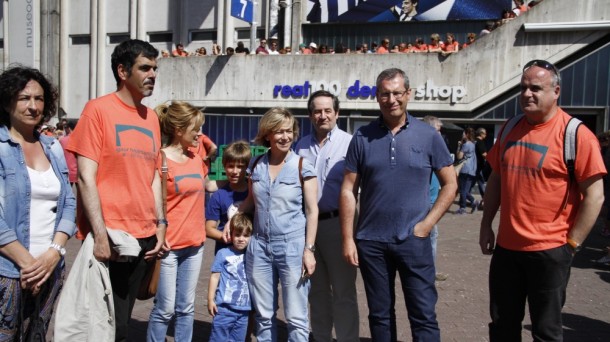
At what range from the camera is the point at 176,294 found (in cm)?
430

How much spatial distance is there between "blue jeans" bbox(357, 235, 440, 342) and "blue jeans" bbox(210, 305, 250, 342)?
1.01 m

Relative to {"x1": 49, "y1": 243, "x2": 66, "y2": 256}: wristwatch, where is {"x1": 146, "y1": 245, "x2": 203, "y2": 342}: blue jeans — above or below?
below

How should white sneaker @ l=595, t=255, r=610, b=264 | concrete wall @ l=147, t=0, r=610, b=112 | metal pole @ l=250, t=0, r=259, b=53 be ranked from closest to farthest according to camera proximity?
1. white sneaker @ l=595, t=255, r=610, b=264
2. concrete wall @ l=147, t=0, r=610, b=112
3. metal pole @ l=250, t=0, r=259, b=53

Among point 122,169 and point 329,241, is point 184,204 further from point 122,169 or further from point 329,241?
point 329,241

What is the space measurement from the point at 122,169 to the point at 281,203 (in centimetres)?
115

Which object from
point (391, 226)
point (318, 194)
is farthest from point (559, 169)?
point (318, 194)

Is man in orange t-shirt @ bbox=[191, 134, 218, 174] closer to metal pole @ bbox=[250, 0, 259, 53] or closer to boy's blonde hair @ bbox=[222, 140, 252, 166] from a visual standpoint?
boy's blonde hair @ bbox=[222, 140, 252, 166]

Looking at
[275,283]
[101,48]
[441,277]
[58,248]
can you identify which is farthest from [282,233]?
[101,48]

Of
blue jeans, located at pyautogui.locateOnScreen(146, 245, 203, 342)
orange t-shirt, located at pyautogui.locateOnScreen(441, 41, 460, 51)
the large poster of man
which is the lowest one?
blue jeans, located at pyautogui.locateOnScreen(146, 245, 203, 342)

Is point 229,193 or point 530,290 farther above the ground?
point 229,193

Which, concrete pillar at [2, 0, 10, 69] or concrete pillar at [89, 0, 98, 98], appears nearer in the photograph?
concrete pillar at [89, 0, 98, 98]

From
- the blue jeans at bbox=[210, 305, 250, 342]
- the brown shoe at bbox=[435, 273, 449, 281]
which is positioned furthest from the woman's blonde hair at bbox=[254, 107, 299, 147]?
the brown shoe at bbox=[435, 273, 449, 281]

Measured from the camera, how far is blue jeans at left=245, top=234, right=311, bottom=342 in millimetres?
4102

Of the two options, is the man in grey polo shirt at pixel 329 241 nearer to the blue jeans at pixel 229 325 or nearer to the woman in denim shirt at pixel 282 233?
the woman in denim shirt at pixel 282 233
